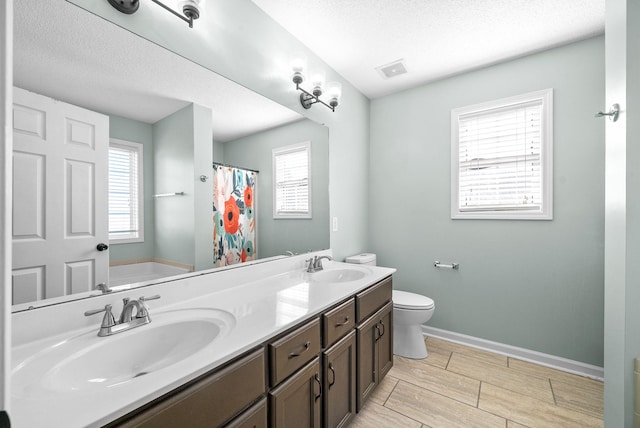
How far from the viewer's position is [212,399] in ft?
2.51

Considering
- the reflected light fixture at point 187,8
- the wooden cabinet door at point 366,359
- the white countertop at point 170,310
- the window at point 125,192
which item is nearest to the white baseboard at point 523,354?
the wooden cabinet door at point 366,359

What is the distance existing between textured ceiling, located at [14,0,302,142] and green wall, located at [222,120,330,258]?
0.71 feet

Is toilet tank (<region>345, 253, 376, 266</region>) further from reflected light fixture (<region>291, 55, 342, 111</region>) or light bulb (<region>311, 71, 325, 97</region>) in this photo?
light bulb (<region>311, 71, 325, 97</region>)

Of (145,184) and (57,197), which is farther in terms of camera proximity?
(145,184)

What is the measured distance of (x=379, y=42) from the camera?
2021 mm

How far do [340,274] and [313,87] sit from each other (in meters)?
1.43

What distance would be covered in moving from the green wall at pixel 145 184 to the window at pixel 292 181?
2.48ft

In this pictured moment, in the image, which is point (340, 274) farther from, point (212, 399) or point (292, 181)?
point (212, 399)

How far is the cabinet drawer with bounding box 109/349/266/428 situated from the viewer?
0.65 meters

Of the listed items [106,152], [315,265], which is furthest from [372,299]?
[106,152]

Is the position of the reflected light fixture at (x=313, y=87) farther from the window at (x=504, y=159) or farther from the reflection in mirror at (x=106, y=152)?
the window at (x=504, y=159)

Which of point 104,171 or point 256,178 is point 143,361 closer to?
point 104,171

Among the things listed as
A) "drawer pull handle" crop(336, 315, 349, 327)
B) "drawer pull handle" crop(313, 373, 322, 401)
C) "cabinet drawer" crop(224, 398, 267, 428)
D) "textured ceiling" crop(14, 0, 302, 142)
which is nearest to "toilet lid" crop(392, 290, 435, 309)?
"drawer pull handle" crop(336, 315, 349, 327)

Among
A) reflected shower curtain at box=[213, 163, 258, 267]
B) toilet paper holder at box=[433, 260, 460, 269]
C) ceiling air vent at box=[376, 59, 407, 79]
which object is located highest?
ceiling air vent at box=[376, 59, 407, 79]
